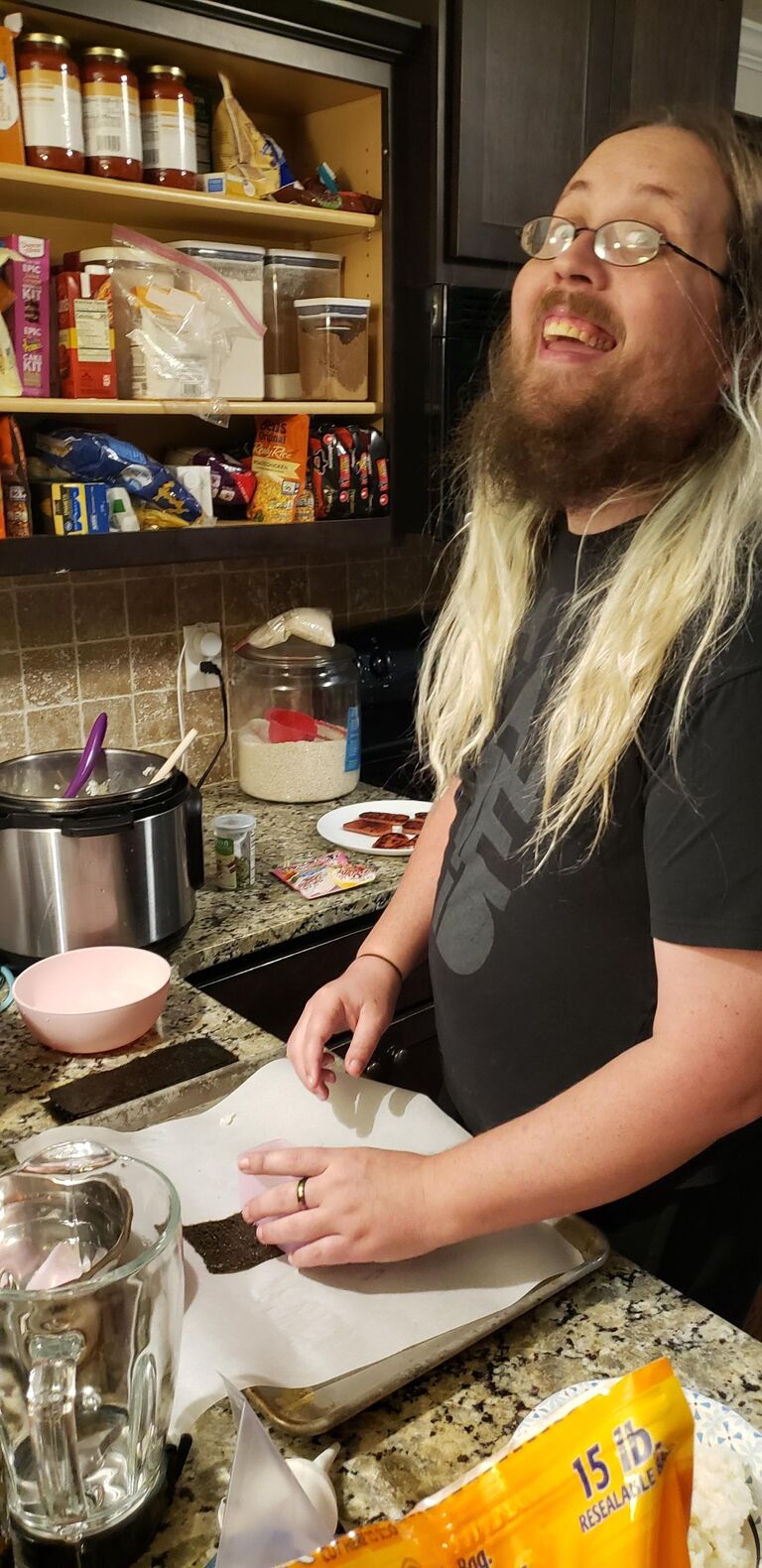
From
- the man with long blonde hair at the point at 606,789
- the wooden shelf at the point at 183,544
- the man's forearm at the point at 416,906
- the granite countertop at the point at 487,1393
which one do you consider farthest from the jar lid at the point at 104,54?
the granite countertop at the point at 487,1393

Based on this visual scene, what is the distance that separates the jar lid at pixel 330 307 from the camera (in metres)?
1.74

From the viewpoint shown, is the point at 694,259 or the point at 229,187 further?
the point at 229,187

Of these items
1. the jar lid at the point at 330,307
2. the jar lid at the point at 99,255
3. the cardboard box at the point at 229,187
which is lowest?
the jar lid at the point at 330,307

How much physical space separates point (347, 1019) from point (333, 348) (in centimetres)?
116

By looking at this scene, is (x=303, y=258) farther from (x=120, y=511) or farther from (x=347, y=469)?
(x=120, y=511)

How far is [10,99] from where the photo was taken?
1.40m

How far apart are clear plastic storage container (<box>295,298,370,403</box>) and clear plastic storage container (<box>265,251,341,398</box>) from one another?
2cm

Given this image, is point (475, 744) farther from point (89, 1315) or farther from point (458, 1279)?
point (89, 1315)

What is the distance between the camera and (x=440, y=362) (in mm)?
1788

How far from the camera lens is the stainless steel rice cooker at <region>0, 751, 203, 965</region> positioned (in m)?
1.26

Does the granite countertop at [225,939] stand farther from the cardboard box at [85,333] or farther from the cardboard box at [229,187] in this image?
the cardboard box at [229,187]

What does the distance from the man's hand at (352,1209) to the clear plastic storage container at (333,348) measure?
136 cm

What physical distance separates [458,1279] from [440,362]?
1444mm

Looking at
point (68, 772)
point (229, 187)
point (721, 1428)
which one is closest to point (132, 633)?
point (68, 772)
